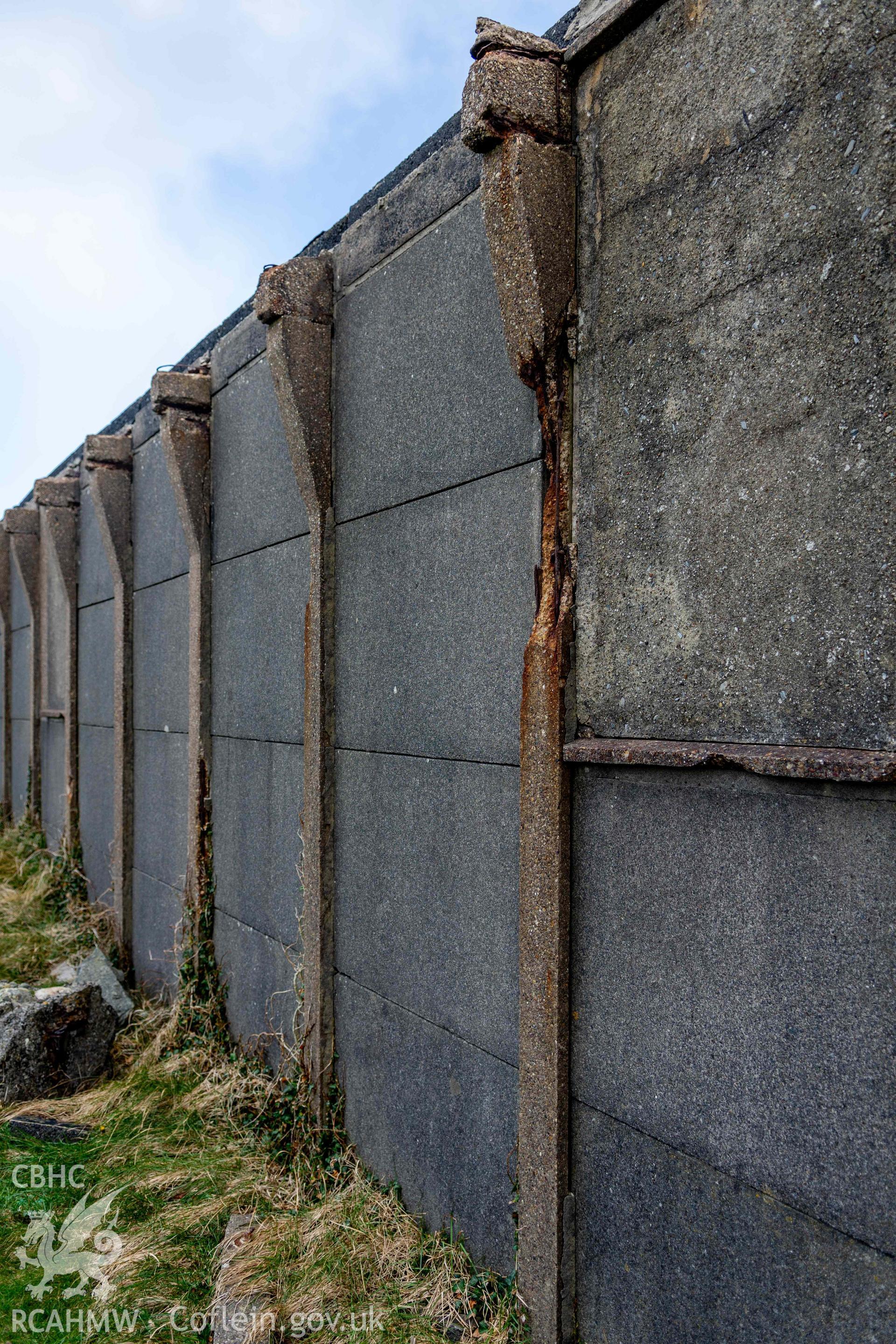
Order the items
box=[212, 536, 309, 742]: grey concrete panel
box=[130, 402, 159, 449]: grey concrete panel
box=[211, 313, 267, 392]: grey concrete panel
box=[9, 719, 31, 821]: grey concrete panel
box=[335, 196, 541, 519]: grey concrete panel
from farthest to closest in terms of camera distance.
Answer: box=[9, 719, 31, 821]: grey concrete panel → box=[130, 402, 159, 449]: grey concrete panel → box=[211, 313, 267, 392]: grey concrete panel → box=[212, 536, 309, 742]: grey concrete panel → box=[335, 196, 541, 519]: grey concrete panel

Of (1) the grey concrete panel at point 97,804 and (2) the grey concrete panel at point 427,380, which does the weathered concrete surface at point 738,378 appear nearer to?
(2) the grey concrete panel at point 427,380

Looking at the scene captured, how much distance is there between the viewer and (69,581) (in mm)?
8789

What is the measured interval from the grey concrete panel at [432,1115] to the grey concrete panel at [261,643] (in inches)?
49.5

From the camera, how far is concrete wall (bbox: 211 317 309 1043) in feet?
14.6

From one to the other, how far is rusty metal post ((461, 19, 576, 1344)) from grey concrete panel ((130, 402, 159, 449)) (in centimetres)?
453

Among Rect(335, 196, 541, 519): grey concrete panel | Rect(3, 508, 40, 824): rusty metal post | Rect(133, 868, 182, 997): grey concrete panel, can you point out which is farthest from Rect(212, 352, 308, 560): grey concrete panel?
Rect(3, 508, 40, 824): rusty metal post

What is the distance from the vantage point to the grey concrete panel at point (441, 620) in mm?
2838

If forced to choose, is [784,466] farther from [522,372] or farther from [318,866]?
[318,866]

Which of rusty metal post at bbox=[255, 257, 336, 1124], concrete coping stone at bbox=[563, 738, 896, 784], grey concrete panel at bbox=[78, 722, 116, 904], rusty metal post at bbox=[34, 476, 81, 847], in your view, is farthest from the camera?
rusty metal post at bbox=[34, 476, 81, 847]

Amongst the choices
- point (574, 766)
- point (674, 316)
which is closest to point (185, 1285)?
point (574, 766)

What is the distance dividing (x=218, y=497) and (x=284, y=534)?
3.49 feet

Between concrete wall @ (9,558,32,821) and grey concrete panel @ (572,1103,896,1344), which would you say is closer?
grey concrete panel @ (572,1103,896,1344)

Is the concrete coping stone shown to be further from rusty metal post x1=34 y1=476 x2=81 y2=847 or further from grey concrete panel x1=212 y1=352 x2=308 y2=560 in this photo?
rusty metal post x1=34 y1=476 x2=81 y2=847

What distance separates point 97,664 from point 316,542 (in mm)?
4587
